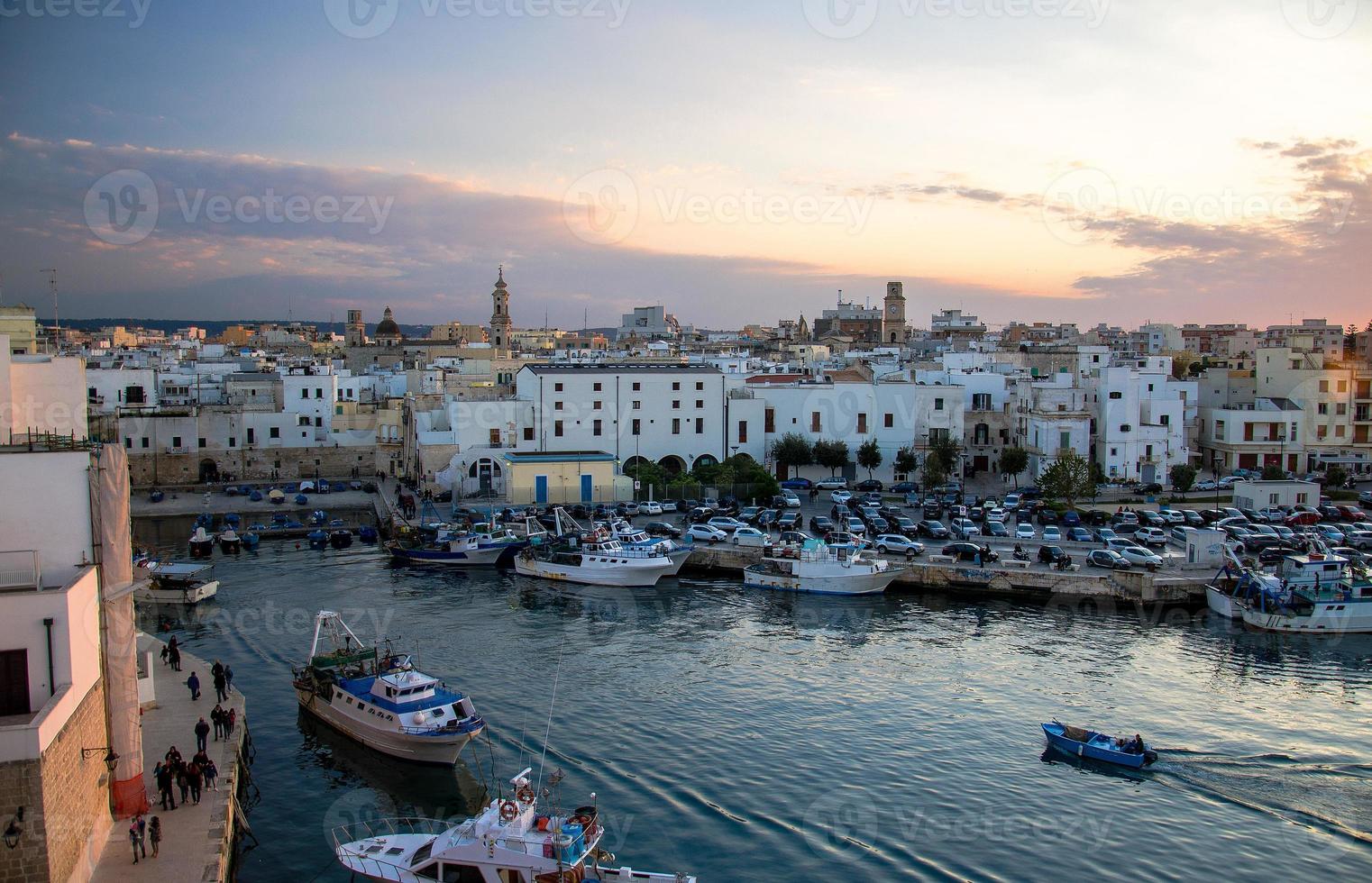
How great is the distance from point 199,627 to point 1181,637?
15.8 m

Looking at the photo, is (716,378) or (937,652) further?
(716,378)

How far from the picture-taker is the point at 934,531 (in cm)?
2200

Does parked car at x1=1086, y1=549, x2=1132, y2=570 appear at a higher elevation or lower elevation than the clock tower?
lower

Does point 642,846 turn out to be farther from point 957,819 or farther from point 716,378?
point 716,378

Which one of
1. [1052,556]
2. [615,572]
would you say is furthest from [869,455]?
[615,572]

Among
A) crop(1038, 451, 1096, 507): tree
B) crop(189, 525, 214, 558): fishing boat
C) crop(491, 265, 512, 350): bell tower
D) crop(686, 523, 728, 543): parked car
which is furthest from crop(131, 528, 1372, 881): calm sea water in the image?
crop(491, 265, 512, 350): bell tower

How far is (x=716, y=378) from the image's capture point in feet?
98.2

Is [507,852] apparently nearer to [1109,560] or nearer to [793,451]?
[1109,560]

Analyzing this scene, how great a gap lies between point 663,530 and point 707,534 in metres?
1.05

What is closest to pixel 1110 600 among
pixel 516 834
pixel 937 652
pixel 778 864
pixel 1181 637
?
pixel 1181 637

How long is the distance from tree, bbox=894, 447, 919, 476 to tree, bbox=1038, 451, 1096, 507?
425 cm

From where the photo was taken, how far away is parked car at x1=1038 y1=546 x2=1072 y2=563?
19.7m

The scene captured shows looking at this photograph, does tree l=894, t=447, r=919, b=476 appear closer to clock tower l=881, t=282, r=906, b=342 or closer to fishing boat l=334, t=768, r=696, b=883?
fishing boat l=334, t=768, r=696, b=883

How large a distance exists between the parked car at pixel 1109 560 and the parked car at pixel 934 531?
10.1 ft
